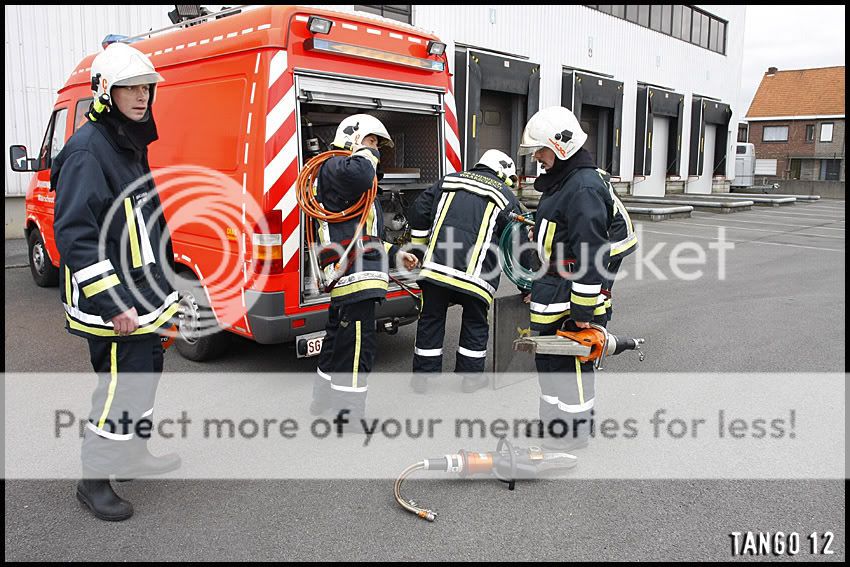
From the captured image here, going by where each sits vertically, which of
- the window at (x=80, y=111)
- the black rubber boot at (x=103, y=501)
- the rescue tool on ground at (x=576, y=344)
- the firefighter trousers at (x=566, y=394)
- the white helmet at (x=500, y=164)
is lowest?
the black rubber boot at (x=103, y=501)

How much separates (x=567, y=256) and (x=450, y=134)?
251 cm

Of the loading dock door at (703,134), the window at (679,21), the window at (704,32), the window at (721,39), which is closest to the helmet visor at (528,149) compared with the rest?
the window at (679,21)

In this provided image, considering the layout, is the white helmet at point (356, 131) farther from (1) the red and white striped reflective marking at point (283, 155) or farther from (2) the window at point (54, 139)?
(2) the window at point (54, 139)

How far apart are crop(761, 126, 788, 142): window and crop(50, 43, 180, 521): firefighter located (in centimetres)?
5643

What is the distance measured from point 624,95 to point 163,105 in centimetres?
2239

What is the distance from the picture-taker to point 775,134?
5266 cm

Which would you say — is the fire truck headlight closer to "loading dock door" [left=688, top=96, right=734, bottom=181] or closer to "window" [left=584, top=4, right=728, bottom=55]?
"window" [left=584, top=4, right=728, bottom=55]

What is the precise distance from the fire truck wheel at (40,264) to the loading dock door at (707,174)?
2806 cm

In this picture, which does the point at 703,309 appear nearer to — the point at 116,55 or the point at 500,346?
the point at 500,346

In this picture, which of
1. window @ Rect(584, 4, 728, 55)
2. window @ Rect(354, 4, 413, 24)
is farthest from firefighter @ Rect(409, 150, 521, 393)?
window @ Rect(584, 4, 728, 55)

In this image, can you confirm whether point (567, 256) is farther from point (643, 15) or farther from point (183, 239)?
point (643, 15)

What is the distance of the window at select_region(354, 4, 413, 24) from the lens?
16.2m

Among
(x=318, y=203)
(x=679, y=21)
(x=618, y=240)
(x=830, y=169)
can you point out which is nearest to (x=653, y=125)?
(x=679, y=21)

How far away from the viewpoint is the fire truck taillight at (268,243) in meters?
4.74
